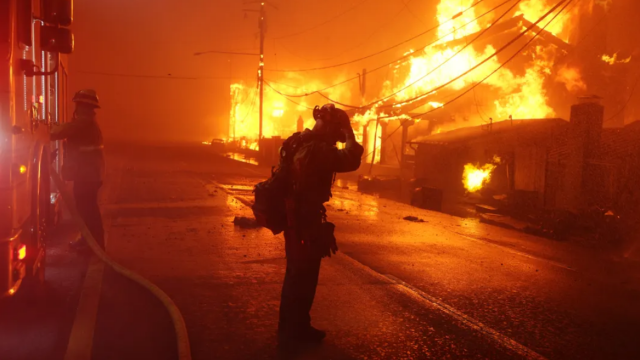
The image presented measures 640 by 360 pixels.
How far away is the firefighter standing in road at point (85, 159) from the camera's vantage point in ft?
24.6

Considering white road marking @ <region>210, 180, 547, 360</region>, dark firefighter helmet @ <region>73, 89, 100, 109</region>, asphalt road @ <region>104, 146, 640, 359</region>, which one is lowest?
asphalt road @ <region>104, 146, 640, 359</region>

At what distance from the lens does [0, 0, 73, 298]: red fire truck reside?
4.18m

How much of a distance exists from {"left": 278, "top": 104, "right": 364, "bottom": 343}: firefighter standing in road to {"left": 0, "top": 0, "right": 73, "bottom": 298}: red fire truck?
2.02 m

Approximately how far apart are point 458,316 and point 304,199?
2.17m

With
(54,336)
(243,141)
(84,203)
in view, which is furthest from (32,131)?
(243,141)

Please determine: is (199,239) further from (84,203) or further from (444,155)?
(444,155)

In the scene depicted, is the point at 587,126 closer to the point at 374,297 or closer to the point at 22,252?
the point at 374,297

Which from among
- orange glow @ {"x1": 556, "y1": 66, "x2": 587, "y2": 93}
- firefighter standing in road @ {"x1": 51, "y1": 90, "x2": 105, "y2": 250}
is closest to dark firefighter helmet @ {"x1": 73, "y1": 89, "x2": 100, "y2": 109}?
firefighter standing in road @ {"x1": 51, "y1": 90, "x2": 105, "y2": 250}

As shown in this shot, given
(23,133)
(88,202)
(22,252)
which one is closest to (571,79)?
(88,202)

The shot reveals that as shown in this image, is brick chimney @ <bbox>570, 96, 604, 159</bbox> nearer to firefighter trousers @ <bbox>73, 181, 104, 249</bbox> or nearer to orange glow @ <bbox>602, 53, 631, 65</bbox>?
firefighter trousers @ <bbox>73, 181, 104, 249</bbox>

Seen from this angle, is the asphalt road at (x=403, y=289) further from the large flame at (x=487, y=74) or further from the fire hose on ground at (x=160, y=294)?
the large flame at (x=487, y=74)

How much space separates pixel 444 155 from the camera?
27.2 m

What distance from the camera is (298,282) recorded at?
15.2 feet

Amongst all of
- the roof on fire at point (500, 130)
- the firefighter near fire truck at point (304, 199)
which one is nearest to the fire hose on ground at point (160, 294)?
the firefighter near fire truck at point (304, 199)
